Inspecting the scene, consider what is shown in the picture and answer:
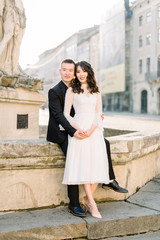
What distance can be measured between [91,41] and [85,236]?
48.8 meters

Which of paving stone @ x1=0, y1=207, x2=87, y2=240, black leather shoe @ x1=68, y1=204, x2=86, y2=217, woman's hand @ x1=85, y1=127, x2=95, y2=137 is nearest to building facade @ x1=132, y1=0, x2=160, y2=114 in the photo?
woman's hand @ x1=85, y1=127, x2=95, y2=137

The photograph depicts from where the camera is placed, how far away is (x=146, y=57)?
1426 inches

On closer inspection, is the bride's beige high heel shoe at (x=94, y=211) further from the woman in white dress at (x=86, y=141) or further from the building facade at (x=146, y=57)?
the building facade at (x=146, y=57)

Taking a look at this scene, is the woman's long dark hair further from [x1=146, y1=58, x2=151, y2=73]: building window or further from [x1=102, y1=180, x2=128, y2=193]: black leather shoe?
[x1=146, y1=58, x2=151, y2=73]: building window

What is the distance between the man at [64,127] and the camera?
8.79 ft

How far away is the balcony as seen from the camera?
1337 inches

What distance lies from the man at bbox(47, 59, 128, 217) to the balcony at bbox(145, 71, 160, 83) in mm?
32449

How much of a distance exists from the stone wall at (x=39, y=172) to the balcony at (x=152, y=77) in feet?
106

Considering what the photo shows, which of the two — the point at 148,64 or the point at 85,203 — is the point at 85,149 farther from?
the point at 148,64

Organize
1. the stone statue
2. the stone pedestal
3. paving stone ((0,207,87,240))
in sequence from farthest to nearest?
the stone statue → the stone pedestal → paving stone ((0,207,87,240))

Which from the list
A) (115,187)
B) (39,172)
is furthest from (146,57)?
(39,172)

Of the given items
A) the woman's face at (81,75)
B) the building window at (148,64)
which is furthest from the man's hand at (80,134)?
the building window at (148,64)

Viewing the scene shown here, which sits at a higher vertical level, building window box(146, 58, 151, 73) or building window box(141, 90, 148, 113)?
building window box(146, 58, 151, 73)

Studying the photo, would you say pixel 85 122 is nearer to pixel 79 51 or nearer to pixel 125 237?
pixel 125 237
